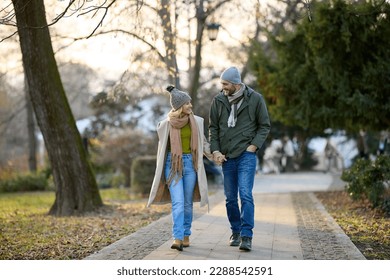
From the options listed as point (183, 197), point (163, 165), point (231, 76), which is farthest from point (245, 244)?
point (231, 76)

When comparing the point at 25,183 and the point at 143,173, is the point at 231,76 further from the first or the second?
the point at 25,183

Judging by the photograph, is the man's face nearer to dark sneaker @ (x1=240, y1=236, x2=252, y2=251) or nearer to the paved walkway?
dark sneaker @ (x1=240, y1=236, x2=252, y2=251)

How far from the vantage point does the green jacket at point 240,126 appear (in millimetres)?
7926

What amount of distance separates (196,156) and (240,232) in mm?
1084

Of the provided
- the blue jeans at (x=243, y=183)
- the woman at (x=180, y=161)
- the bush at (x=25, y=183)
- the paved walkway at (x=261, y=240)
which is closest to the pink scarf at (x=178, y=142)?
the woman at (x=180, y=161)

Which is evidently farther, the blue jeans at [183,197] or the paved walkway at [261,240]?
the blue jeans at [183,197]

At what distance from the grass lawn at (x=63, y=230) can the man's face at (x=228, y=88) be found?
2.59 metres

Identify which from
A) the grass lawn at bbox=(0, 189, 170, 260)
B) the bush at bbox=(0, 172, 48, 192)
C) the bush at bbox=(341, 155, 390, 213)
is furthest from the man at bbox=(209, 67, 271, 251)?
the bush at bbox=(0, 172, 48, 192)

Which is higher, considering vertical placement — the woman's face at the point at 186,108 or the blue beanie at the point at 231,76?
the blue beanie at the point at 231,76

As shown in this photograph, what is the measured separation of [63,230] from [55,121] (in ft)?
10.1

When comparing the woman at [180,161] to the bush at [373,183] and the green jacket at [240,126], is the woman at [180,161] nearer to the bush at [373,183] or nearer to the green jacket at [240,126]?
the green jacket at [240,126]

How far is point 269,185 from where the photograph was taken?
21953 millimetres
